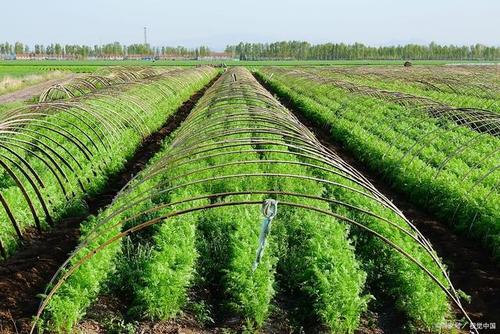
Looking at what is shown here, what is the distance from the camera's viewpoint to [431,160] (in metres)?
13.5

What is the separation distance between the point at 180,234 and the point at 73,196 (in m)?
4.18

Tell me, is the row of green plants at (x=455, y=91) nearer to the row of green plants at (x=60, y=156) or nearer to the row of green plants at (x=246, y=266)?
the row of green plants at (x=60, y=156)

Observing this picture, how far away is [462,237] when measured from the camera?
376 inches

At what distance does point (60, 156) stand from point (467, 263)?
8254 mm

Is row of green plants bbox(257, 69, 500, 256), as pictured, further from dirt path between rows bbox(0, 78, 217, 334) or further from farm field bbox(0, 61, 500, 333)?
dirt path between rows bbox(0, 78, 217, 334)

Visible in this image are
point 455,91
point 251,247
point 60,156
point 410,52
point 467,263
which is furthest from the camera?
point 410,52

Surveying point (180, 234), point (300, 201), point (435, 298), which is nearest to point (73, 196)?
point (180, 234)

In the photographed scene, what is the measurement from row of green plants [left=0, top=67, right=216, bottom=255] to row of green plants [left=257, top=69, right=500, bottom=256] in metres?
7.08

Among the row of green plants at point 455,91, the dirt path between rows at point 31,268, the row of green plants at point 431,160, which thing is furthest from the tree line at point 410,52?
the dirt path between rows at point 31,268

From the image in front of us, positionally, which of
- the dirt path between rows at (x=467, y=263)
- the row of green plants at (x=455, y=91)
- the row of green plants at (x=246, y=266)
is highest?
the row of green plants at (x=455, y=91)

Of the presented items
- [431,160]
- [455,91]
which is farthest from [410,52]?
[431,160]

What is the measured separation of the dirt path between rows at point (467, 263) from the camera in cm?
718

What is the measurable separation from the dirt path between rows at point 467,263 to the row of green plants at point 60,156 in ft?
22.8

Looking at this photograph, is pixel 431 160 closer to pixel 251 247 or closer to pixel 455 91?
pixel 251 247
